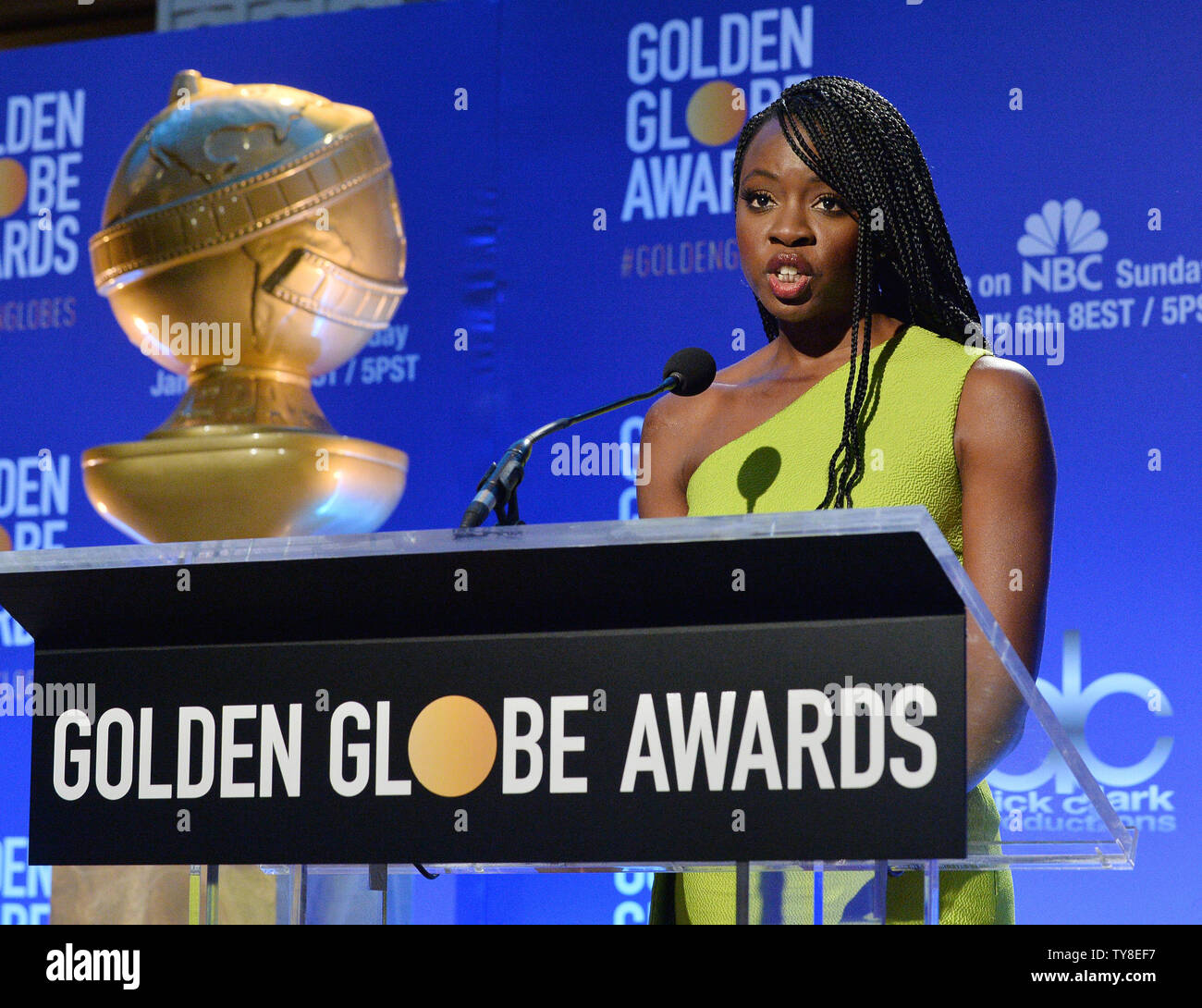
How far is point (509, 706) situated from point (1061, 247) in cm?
241

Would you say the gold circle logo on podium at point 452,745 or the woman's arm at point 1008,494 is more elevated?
the woman's arm at point 1008,494

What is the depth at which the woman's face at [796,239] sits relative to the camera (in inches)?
82.4

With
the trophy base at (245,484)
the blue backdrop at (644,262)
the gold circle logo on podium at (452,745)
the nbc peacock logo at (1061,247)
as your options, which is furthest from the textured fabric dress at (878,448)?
the trophy base at (245,484)

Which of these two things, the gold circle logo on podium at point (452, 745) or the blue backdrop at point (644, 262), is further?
the blue backdrop at point (644, 262)

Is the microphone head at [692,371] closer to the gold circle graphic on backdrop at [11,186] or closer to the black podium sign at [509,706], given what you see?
the black podium sign at [509,706]

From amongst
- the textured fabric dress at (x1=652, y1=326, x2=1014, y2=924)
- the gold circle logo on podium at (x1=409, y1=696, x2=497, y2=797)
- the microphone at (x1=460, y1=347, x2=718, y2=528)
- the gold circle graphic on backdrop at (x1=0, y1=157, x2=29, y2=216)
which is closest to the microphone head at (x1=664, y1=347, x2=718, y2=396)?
the microphone at (x1=460, y1=347, x2=718, y2=528)

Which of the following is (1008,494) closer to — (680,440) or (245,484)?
(680,440)

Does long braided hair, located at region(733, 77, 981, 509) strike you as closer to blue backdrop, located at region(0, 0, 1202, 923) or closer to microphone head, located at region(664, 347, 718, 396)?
microphone head, located at region(664, 347, 718, 396)

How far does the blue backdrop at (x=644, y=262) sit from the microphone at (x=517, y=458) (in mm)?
1615

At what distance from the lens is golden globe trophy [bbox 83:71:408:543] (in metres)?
3.44

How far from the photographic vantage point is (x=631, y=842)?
1256 millimetres


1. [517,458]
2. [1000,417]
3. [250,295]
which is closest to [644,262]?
[250,295]

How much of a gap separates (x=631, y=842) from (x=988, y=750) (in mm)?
309
